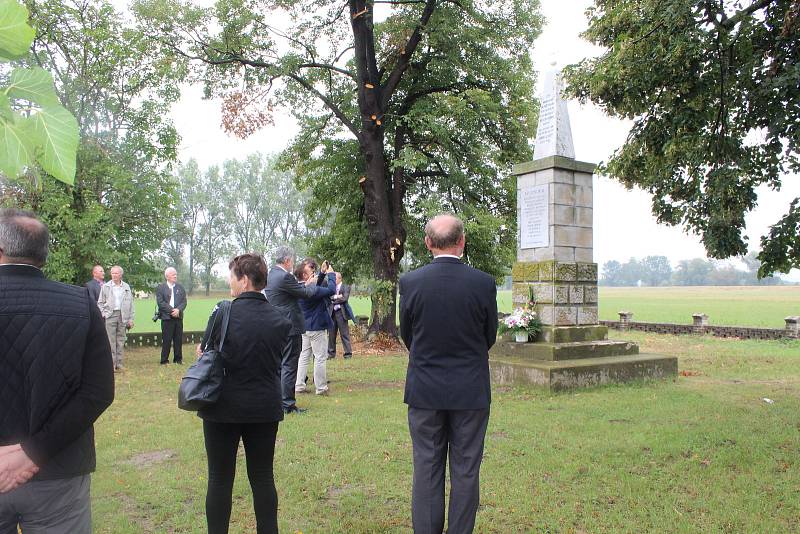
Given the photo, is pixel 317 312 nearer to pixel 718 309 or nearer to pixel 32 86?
pixel 32 86

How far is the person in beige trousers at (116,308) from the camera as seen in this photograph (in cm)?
1157

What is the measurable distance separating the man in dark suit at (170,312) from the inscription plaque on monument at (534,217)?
7.52 meters

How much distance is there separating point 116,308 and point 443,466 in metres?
9.95

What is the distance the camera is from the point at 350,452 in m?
5.98

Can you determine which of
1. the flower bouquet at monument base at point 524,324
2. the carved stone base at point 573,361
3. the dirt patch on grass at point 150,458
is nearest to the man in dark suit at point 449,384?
the dirt patch on grass at point 150,458

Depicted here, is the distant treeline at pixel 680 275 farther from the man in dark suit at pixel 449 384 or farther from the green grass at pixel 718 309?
the man in dark suit at pixel 449 384

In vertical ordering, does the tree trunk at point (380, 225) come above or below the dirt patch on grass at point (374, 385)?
above

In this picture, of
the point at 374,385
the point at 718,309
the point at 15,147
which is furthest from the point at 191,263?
the point at 15,147

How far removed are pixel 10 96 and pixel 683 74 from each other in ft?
25.6

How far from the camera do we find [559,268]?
10047 millimetres

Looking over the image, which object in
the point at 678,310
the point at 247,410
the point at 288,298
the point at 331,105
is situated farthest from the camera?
the point at 678,310

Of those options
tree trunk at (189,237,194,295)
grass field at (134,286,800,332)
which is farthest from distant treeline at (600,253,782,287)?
tree trunk at (189,237,194,295)

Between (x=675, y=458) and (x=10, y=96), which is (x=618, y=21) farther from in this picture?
(x=10, y=96)

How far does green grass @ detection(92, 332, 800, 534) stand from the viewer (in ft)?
14.3
